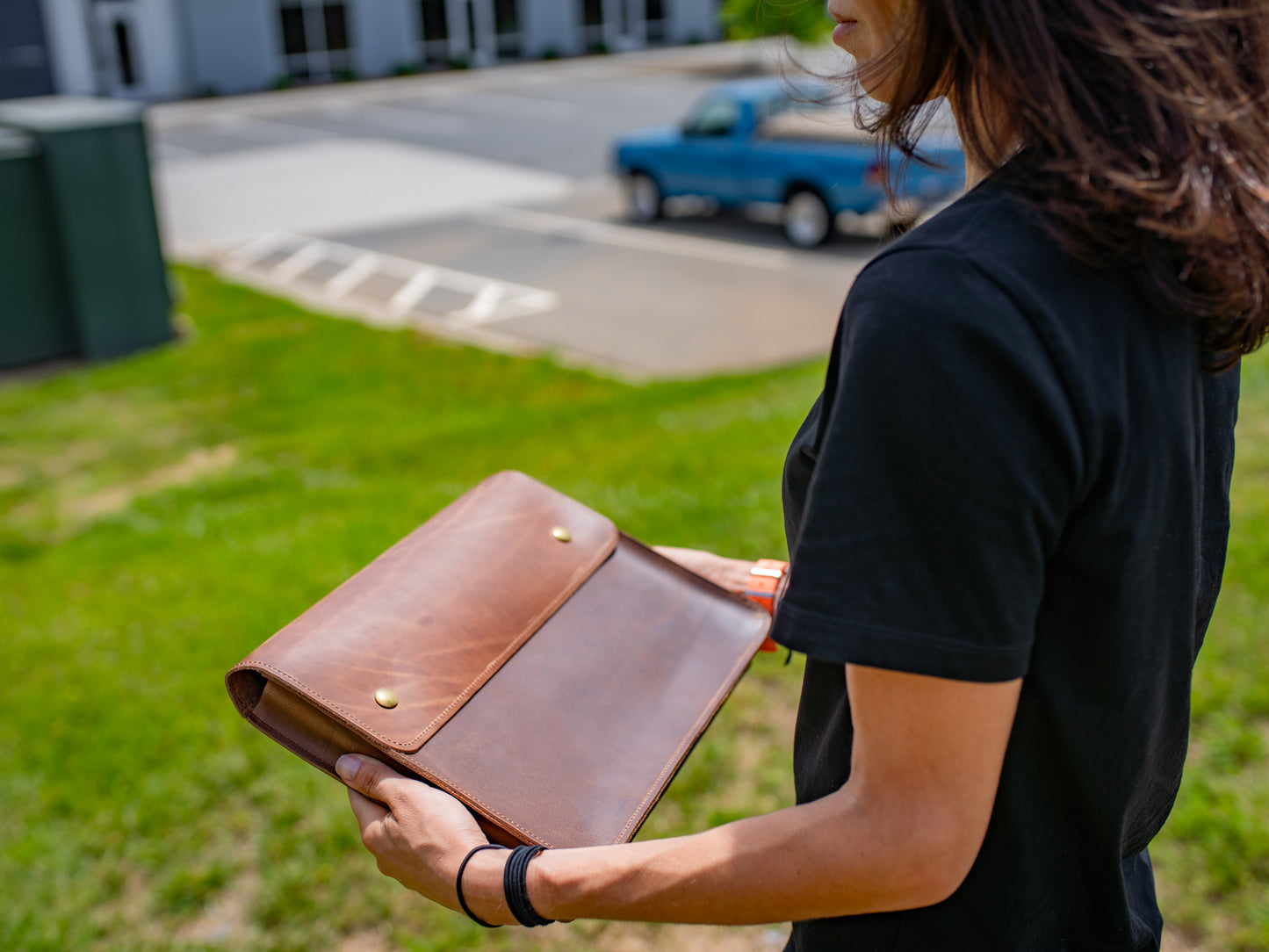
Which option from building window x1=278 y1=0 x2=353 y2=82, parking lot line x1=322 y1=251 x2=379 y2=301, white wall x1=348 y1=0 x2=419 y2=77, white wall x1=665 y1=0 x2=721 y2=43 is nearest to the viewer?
parking lot line x1=322 y1=251 x2=379 y2=301

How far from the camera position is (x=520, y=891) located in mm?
1113

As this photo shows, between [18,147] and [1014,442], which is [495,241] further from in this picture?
[1014,442]

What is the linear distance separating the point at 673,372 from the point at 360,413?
7.82ft

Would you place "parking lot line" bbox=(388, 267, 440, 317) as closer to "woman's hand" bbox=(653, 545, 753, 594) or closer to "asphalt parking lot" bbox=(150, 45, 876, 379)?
"asphalt parking lot" bbox=(150, 45, 876, 379)

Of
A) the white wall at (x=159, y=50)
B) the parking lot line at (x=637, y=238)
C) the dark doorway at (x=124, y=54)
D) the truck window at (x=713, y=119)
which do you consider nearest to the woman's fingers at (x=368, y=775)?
the parking lot line at (x=637, y=238)

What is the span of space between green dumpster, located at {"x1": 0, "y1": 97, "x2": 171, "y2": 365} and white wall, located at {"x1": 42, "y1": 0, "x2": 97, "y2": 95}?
2054 centimetres

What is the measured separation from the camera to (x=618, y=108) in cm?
2409

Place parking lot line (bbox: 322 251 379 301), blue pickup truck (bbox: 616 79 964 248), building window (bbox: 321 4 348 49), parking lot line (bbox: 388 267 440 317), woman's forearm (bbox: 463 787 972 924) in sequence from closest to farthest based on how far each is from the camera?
woman's forearm (bbox: 463 787 972 924) < parking lot line (bbox: 388 267 440 317) < parking lot line (bbox: 322 251 379 301) < blue pickup truck (bbox: 616 79 964 248) < building window (bbox: 321 4 348 49)

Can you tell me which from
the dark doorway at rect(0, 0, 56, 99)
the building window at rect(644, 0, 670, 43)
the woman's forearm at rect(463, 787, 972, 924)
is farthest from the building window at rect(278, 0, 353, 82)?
the woman's forearm at rect(463, 787, 972, 924)

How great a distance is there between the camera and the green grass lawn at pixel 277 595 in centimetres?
277

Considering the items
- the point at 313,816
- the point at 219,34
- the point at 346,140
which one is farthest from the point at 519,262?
the point at 219,34

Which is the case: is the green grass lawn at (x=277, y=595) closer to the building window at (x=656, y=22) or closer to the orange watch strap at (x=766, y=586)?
the orange watch strap at (x=766, y=586)

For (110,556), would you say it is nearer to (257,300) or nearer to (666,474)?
(666,474)

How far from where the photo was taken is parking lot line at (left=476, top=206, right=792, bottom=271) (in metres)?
11.6
